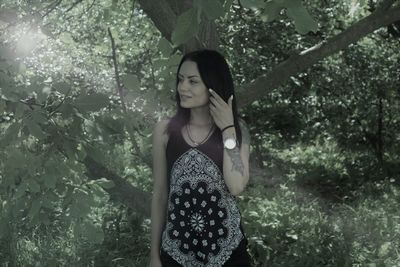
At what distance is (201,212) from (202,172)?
176 mm

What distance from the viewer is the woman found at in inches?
105

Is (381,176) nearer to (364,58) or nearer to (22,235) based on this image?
(364,58)

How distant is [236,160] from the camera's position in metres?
2.66

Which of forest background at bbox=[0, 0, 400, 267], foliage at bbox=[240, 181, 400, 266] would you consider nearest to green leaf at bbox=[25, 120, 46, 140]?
forest background at bbox=[0, 0, 400, 267]

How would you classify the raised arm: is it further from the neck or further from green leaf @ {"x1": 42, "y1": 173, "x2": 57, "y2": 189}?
green leaf @ {"x1": 42, "y1": 173, "x2": 57, "y2": 189}

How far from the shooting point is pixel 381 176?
8.33 metres

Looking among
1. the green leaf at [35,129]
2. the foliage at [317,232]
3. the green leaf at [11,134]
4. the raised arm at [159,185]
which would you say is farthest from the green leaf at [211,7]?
the foliage at [317,232]

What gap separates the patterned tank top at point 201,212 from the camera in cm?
266

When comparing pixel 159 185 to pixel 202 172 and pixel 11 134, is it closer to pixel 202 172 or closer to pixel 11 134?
pixel 202 172

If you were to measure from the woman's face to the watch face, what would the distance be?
0.70 feet

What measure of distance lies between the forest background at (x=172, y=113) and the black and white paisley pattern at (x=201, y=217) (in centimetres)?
54

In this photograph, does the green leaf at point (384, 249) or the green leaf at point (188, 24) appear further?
the green leaf at point (384, 249)

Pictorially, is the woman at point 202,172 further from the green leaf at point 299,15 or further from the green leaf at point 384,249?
the green leaf at point 384,249

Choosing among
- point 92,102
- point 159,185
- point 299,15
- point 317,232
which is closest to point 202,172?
point 159,185
